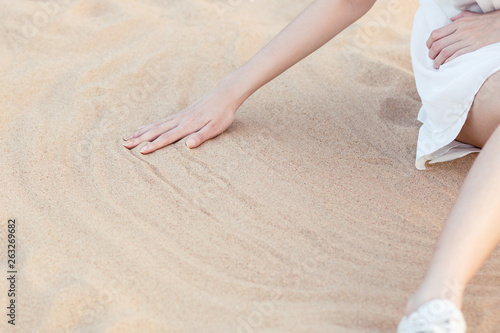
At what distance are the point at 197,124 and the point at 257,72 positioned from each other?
10.2 inches

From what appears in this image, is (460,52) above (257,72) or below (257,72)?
above

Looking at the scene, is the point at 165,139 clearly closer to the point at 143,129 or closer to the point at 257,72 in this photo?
→ the point at 143,129

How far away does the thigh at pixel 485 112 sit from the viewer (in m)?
1.37

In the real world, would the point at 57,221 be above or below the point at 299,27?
below

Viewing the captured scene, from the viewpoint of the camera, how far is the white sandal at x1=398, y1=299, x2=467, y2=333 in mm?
1001

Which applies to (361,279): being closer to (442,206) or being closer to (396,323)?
(396,323)

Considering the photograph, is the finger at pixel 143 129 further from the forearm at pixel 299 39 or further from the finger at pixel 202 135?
the forearm at pixel 299 39

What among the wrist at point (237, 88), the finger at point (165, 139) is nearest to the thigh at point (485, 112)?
the wrist at point (237, 88)

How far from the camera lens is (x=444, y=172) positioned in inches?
66.4

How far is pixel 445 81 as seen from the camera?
5.02ft

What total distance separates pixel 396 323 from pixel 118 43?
177 centimetres

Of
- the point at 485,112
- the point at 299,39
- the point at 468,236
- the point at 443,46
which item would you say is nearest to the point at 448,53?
the point at 443,46

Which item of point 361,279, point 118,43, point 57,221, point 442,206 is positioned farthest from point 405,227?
point 118,43

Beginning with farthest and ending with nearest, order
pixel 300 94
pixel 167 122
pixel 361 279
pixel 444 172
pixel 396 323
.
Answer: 1. pixel 300 94
2. pixel 167 122
3. pixel 444 172
4. pixel 361 279
5. pixel 396 323
